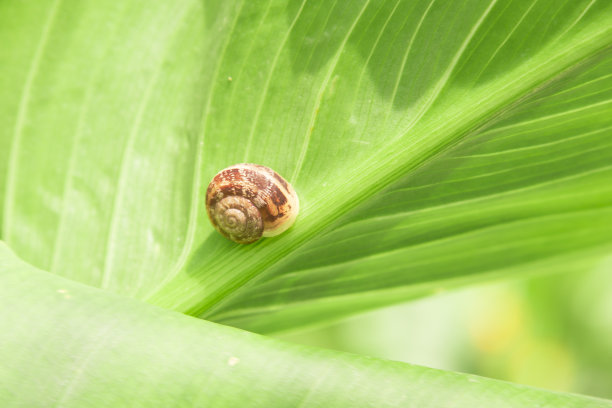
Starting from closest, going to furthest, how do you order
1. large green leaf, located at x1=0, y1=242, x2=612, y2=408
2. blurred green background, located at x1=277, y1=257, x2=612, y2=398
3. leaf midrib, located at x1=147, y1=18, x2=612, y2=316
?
large green leaf, located at x1=0, y1=242, x2=612, y2=408 < leaf midrib, located at x1=147, y1=18, x2=612, y2=316 < blurred green background, located at x1=277, y1=257, x2=612, y2=398

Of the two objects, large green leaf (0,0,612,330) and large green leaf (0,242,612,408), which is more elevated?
large green leaf (0,0,612,330)

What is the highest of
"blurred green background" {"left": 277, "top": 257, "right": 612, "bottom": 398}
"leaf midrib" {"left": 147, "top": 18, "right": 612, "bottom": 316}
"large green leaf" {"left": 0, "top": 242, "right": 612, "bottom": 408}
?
"blurred green background" {"left": 277, "top": 257, "right": 612, "bottom": 398}

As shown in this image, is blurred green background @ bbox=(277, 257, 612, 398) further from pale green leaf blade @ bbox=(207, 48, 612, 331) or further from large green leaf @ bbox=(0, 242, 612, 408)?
large green leaf @ bbox=(0, 242, 612, 408)

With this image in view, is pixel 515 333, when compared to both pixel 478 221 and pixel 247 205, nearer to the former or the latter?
pixel 478 221

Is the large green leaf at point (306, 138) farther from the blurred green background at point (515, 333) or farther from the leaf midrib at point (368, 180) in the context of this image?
the blurred green background at point (515, 333)

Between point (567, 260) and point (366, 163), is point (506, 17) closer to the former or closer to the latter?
point (366, 163)

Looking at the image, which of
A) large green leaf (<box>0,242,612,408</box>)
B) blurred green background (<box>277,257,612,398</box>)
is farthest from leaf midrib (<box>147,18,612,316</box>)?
blurred green background (<box>277,257,612,398</box>)
